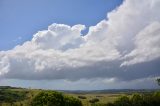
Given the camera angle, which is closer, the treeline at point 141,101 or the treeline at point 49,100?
the treeline at point 49,100

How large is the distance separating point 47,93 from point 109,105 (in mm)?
43016

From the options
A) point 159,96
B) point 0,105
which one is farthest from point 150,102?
point 0,105

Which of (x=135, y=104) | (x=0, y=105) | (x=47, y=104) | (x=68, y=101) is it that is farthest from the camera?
(x=0, y=105)

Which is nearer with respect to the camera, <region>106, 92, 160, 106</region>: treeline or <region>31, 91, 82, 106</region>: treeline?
<region>31, 91, 82, 106</region>: treeline

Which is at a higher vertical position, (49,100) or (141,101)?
(141,101)

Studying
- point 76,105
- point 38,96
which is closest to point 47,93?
point 38,96

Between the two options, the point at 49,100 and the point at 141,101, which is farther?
the point at 141,101

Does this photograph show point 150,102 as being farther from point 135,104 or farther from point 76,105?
point 76,105

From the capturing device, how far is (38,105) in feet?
392

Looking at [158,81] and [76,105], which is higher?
[158,81]

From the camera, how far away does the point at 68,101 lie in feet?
415

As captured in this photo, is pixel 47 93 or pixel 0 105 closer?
pixel 47 93

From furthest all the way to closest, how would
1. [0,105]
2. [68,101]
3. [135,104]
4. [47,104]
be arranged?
[0,105], [135,104], [68,101], [47,104]

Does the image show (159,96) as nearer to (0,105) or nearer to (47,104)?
(47,104)
